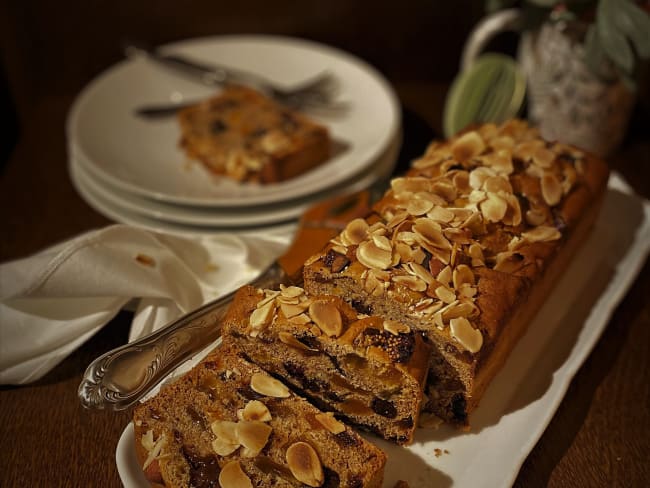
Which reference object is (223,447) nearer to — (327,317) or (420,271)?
(327,317)

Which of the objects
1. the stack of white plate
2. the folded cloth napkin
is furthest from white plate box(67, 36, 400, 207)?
the folded cloth napkin

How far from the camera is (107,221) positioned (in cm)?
215

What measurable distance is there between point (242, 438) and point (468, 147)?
0.93 meters

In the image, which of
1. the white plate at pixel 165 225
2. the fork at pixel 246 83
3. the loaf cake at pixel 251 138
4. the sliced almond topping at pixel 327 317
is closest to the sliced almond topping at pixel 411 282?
the sliced almond topping at pixel 327 317

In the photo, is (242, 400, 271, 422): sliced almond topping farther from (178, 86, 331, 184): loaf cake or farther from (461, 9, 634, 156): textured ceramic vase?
(461, 9, 634, 156): textured ceramic vase

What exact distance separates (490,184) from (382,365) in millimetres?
549

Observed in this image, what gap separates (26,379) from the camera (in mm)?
1543

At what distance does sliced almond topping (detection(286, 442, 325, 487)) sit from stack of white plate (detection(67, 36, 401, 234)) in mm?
942

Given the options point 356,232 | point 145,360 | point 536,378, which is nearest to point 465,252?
point 356,232

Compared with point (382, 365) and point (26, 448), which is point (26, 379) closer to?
point (26, 448)

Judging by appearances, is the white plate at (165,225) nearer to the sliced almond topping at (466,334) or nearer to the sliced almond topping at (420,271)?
the sliced almond topping at (420,271)

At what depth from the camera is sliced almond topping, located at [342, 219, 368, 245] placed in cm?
146

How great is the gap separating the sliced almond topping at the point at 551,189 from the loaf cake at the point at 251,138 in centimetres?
84

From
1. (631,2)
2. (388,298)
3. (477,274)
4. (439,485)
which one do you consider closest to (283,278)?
(388,298)
